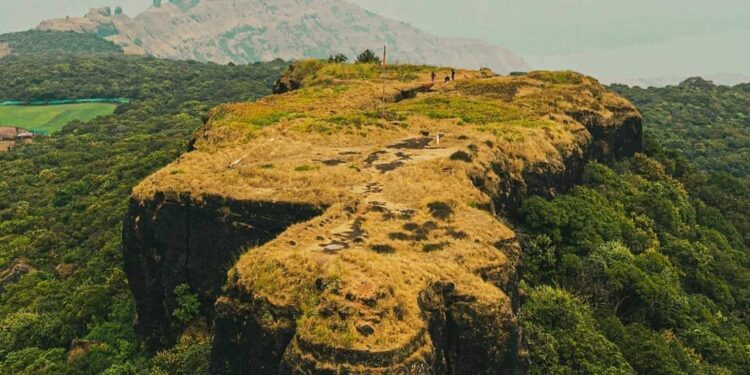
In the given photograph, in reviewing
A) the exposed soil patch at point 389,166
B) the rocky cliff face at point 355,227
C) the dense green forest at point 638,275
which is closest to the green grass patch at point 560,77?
the rocky cliff face at point 355,227

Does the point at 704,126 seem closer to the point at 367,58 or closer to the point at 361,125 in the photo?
the point at 367,58

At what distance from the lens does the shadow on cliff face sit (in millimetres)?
30500

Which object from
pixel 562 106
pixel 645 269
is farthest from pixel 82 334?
pixel 562 106

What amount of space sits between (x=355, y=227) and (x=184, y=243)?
40.0 ft

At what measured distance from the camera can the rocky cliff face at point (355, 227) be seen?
20062 millimetres

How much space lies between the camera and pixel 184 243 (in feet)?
110

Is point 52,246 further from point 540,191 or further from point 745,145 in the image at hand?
point 745,145

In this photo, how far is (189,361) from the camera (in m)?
30.8

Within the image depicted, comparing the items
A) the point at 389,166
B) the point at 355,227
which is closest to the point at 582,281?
the point at 389,166

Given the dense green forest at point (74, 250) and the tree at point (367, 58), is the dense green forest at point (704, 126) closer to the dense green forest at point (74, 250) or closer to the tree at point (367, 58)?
the tree at point (367, 58)

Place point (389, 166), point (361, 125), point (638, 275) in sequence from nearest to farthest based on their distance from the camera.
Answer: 1. point (389, 166)
2. point (638, 275)
3. point (361, 125)

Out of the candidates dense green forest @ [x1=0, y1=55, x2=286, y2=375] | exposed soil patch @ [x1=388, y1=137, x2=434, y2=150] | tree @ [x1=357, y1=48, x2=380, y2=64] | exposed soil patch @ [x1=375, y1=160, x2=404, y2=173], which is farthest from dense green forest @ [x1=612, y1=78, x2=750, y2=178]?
dense green forest @ [x1=0, y1=55, x2=286, y2=375]

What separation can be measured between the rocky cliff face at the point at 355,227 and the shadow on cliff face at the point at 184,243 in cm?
9

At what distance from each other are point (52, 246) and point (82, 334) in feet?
127
